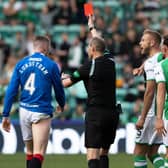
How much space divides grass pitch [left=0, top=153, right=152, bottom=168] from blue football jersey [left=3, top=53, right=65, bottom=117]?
3.77 m

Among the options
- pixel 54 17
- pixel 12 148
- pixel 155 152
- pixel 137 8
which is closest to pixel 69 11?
pixel 54 17

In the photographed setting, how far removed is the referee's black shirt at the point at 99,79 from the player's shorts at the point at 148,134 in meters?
0.91

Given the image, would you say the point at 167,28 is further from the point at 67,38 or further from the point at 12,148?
the point at 12,148

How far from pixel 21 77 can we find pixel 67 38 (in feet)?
38.8

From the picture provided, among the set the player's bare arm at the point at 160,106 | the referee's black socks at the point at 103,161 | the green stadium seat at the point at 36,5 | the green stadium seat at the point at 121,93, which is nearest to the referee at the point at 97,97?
the referee's black socks at the point at 103,161

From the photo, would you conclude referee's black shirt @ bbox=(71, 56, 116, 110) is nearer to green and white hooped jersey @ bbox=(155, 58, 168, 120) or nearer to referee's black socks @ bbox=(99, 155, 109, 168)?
referee's black socks @ bbox=(99, 155, 109, 168)

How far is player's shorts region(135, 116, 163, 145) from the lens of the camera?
12.6 metres

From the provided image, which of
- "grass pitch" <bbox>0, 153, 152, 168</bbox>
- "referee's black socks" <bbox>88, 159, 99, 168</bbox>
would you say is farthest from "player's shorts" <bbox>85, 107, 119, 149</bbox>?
"grass pitch" <bbox>0, 153, 152, 168</bbox>

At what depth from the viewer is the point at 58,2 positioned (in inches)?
983

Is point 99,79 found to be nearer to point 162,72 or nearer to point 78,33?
point 162,72

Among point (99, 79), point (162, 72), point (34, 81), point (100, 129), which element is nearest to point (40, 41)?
point (34, 81)

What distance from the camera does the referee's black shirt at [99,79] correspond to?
38.0ft

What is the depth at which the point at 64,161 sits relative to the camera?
17.0 metres

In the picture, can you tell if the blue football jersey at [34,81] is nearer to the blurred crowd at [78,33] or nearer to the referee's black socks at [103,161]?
the referee's black socks at [103,161]
